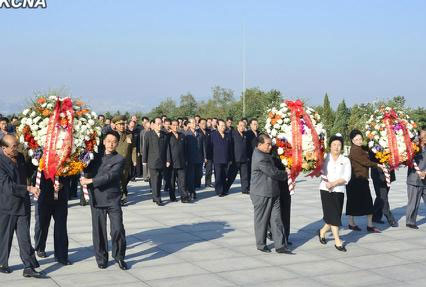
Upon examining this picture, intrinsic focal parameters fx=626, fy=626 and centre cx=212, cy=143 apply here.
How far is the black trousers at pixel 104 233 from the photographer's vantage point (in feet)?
26.5

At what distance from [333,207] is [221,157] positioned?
21.6 feet

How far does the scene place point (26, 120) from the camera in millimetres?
7926

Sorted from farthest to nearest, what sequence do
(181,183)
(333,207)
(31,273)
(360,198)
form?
1. (181,183)
2. (360,198)
3. (333,207)
4. (31,273)

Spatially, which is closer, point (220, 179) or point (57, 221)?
point (57, 221)

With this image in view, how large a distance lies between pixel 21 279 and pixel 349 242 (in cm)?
507

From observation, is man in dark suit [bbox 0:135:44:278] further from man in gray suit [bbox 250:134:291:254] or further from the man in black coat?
man in gray suit [bbox 250:134:291:254]

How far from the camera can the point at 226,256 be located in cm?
877

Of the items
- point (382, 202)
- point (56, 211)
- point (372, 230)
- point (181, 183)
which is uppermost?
point (56, 211)

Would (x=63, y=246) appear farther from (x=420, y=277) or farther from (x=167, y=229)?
(x=420, y=277)

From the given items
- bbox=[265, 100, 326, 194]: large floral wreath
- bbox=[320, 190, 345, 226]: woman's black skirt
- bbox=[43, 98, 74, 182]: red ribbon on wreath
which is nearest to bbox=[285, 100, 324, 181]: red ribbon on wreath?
bbox=[265, 100, 326, 194]: large floral wreath

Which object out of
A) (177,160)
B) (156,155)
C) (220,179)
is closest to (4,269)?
(156,155)

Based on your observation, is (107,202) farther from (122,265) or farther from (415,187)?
(415,187)

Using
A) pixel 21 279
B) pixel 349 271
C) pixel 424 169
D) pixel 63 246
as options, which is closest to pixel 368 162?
pixel 424 169

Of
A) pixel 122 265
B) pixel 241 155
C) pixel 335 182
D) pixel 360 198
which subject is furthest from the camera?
pixel 241 155
